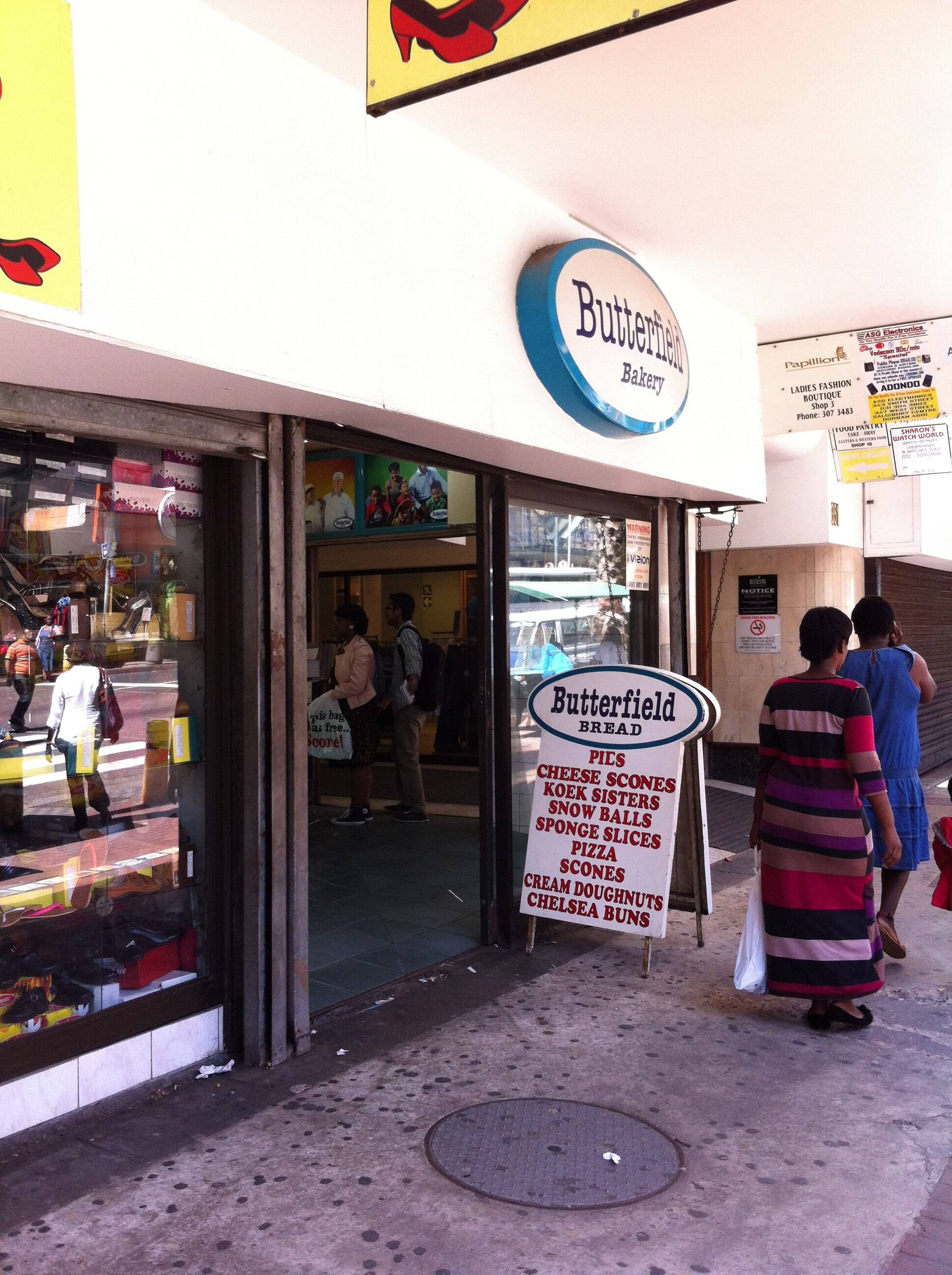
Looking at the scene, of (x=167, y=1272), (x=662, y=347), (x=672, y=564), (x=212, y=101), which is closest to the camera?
(x=167, y=1272)

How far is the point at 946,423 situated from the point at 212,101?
5.81m

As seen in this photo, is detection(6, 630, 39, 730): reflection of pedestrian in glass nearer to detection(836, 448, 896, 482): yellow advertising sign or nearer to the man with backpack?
the man with backpack

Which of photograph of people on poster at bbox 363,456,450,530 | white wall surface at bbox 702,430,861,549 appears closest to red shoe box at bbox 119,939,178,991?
photograph of people on poster at bbox 363,456,450,530

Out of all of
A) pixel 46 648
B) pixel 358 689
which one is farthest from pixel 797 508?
pixel 46 648

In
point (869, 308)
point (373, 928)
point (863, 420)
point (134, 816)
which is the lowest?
point (373, 928)

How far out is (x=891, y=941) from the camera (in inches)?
210

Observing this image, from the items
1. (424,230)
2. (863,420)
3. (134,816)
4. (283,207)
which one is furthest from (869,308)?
(134,816)

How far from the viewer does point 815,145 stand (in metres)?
4.45

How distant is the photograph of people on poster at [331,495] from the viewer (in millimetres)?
9117

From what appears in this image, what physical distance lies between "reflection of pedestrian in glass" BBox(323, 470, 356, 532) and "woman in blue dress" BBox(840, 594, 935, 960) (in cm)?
492

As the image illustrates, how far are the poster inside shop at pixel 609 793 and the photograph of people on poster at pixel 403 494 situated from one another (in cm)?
322

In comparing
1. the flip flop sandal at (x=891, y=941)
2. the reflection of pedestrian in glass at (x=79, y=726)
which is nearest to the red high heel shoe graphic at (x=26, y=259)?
the reflection of pedestrian in glass at (x=79, y=726)

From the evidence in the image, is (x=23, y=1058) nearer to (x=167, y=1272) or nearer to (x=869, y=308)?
(x=167, y=1272)

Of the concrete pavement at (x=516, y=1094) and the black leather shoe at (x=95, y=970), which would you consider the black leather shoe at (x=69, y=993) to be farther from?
the concrete pavement at (x=516, y=1094)
